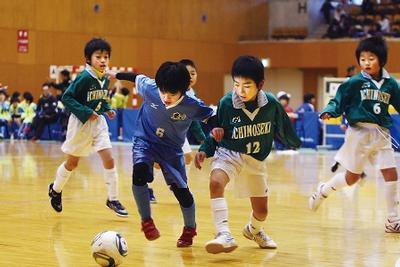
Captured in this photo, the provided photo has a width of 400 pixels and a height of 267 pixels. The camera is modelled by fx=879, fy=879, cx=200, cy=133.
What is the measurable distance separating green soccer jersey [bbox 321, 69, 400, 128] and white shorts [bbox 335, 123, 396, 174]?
0.09m

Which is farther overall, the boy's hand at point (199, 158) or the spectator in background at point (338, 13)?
the spectator in background at point (338, 13)

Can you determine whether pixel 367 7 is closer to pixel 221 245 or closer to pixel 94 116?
pixel 94 116

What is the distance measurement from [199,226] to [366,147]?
72.6 inches

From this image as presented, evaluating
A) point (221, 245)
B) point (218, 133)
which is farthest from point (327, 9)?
point (221, 245)

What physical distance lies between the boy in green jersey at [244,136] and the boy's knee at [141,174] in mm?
432

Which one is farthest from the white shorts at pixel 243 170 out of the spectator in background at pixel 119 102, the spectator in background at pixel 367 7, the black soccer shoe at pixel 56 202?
the spectator in background at pixel 367 7

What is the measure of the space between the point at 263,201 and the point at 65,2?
79.1ft

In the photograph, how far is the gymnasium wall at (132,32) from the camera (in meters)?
29.4

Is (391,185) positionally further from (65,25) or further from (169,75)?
(65,25)

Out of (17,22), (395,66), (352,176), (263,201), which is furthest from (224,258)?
(395,66)

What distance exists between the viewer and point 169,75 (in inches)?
269

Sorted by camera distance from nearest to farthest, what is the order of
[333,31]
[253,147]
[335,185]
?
[253,147] < [335,185] < [333,31]

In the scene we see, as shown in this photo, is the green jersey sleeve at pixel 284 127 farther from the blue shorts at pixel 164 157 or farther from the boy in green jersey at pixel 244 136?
the blue shorts at pixel 164 157

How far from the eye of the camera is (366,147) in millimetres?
8789
